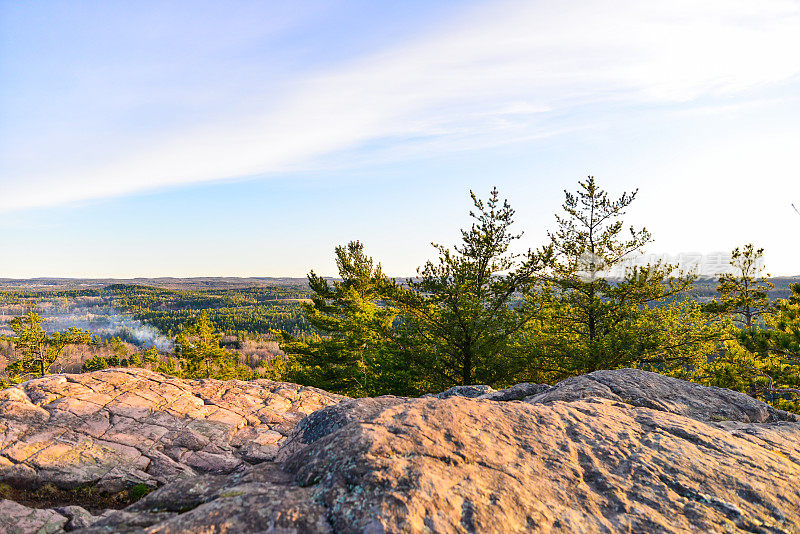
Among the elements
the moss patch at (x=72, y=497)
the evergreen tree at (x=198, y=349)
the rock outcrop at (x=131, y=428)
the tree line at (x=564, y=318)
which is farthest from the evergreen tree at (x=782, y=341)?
the evergreen tree at (x=198, y=349)

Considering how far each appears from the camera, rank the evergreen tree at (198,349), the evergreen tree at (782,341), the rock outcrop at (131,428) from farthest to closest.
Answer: the evergreen tree at (198,349), the evergreen tree at (782,341), the rock outcrop at (131,428)

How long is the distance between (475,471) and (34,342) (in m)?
31.7

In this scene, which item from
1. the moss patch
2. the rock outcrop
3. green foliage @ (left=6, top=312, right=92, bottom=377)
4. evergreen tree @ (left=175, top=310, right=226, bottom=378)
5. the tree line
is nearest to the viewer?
the moss patch

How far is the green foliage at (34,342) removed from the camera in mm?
22953

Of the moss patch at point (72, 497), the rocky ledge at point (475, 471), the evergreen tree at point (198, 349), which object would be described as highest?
the rocky ledge at point (475, 471)

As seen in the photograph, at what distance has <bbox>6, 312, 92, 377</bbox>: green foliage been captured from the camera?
2295 centimetres

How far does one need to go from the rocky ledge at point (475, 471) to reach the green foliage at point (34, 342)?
71.2 feet

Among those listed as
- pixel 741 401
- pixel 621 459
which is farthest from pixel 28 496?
pixel 741 401

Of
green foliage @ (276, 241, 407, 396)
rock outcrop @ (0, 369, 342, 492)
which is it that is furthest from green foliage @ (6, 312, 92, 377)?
rock outcrop @ (0, 369, 342, 492)

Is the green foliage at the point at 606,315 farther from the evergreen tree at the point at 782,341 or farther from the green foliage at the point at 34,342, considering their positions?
the green foliage at the point at 34,342

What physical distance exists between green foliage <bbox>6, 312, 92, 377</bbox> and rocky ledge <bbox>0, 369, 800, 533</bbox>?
2169 cm

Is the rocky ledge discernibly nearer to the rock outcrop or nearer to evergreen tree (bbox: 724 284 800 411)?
the rock outcrop

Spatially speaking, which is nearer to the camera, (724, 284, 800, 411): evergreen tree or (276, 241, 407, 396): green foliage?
(724, 284, 800, 411): evergreen tree

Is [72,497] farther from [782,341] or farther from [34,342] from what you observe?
[34,342]
